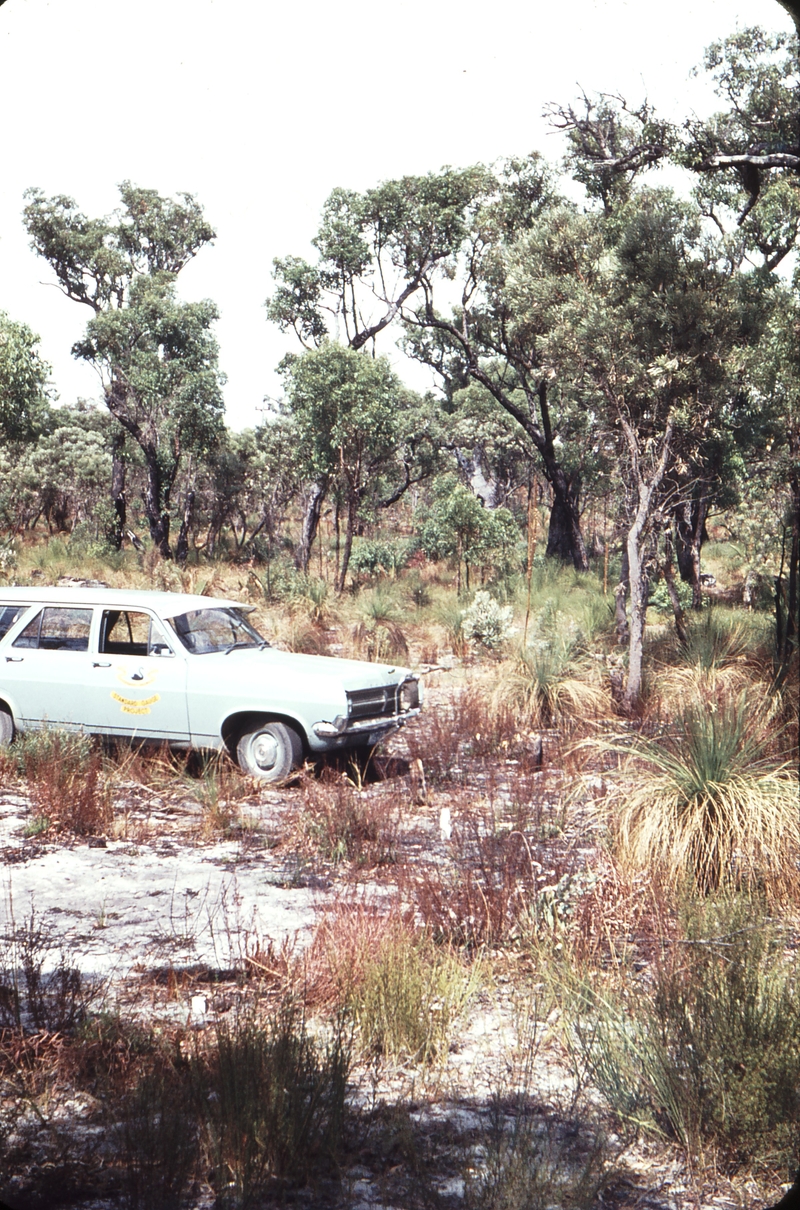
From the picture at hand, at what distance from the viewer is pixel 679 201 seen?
1207 centimetres

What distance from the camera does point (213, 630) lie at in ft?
29.2

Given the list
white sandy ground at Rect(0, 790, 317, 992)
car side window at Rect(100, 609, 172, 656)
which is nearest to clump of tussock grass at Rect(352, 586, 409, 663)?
car side window at Rect(100, 609, 172, 656)

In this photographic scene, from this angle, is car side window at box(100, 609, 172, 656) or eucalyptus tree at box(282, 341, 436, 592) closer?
car side window at box(100, 609, 172, 656)

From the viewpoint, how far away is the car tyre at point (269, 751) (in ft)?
26.5

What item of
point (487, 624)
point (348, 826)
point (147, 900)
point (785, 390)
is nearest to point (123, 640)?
point (348, 826)

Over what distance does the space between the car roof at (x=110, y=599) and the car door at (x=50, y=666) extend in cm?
8

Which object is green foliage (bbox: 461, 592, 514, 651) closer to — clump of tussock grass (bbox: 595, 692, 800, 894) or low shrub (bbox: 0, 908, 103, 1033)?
clump of tussock grass (bbox: 595, 692, 800, 894)

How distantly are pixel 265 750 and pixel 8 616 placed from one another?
2699 millimetres

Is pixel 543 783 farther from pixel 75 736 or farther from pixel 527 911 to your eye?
pixel 75 736

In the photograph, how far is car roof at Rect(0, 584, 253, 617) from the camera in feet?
28.3

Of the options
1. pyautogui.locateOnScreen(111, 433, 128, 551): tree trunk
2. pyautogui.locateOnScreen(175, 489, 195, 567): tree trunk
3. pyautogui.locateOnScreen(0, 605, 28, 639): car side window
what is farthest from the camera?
pyautogui.locateOnScreen(111, 433, 128, 551): tree trunk

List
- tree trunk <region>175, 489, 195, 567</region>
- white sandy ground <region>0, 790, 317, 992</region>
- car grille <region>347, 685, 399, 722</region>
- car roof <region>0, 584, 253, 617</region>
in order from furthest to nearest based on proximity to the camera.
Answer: tree trunk <region>175, 489, 195, 567</region> < car roof <region>0, 584, 253, 617</region> < car grille <region>347, 685, 399, 722</region> < white sandy ground <region>0, 790, 317, 992</region>

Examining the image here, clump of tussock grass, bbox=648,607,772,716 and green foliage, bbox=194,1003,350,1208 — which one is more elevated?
Answer: clump of tussock grass, bbox=648,607,772,716

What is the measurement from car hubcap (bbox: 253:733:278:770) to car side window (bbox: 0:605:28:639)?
2.48 m
